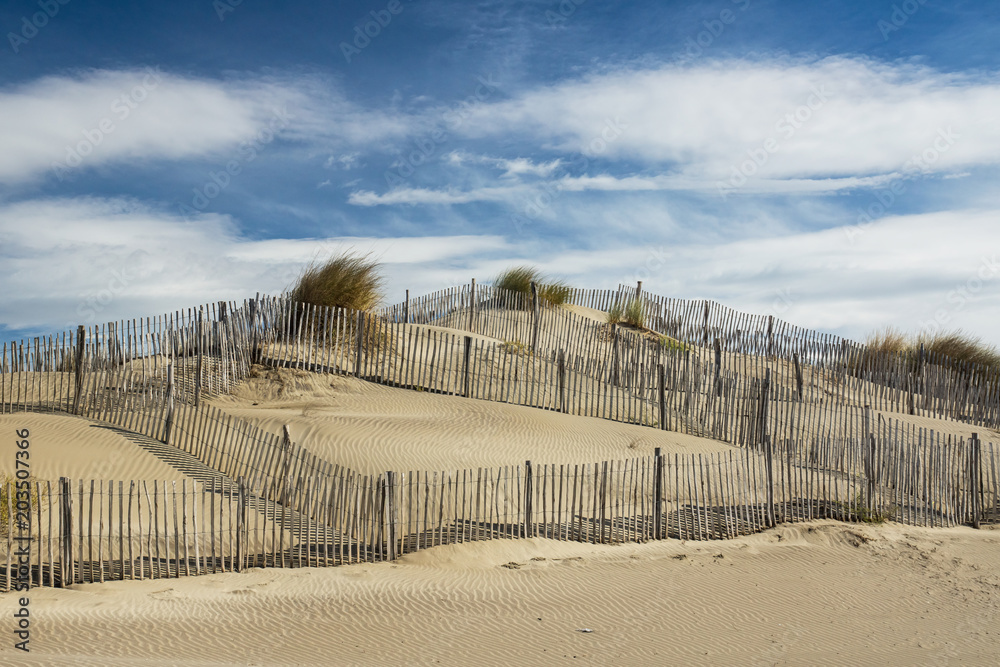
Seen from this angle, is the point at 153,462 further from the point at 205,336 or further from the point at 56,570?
the point at 205,336

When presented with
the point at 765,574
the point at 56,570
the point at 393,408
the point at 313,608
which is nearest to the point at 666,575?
the point at 765,574

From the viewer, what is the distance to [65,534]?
27.5ft

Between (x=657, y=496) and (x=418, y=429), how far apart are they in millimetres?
5738

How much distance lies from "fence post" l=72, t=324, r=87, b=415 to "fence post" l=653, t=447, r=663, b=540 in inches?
426

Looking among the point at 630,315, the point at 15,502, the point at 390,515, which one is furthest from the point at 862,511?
the point at 630,315

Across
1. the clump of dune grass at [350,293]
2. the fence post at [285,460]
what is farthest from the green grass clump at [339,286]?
the fence post at [285,460]

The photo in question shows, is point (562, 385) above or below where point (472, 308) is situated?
below

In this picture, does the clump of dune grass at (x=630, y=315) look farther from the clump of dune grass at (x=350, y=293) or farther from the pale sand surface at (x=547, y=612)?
the pale sand surface at (x=547, y=612)

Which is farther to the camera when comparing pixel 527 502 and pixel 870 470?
pixel 870 470

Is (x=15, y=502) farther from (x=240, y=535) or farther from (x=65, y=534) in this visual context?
(x=240, y=535)

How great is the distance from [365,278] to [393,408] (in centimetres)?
516

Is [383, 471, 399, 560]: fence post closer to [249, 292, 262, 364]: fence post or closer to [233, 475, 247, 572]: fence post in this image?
[233, 475, 247, 572]: fence post

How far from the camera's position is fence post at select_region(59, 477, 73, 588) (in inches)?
329

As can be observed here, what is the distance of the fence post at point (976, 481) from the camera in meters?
13.7
